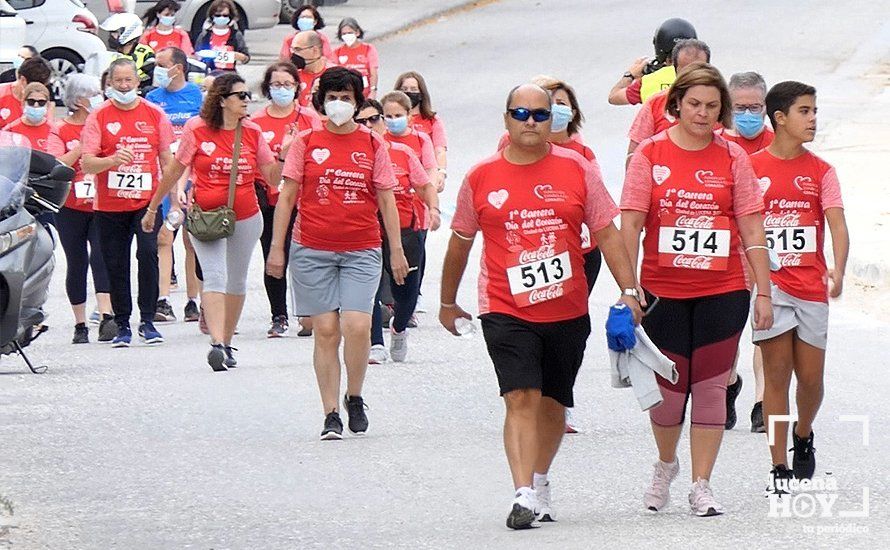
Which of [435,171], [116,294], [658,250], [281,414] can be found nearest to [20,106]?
[116,294]

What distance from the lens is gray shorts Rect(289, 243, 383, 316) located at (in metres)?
10.3

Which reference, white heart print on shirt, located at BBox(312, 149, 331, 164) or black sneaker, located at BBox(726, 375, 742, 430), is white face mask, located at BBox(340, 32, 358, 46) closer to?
white heart print on shirt, located at BBox(312, 149, 331, 164)

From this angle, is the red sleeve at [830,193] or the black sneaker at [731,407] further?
the black sneaker at [731,407]

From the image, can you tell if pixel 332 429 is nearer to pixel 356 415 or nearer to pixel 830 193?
pixel 356 415

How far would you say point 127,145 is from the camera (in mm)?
13602

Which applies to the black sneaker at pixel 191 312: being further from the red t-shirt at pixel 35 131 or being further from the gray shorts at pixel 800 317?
the gray shorts at pixel 800 317

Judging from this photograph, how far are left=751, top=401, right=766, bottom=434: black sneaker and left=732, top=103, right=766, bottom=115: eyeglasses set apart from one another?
1.51m

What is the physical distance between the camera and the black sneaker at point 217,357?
488 inches

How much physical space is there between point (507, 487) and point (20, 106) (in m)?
8.46

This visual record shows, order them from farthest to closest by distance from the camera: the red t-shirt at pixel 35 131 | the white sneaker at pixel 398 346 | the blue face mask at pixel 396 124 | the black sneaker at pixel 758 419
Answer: the red t-shirt at pixel 35 131 < the blue face mask at pixel 396 124 < the white sneaker at pixel 398 346 < the black sneaker at pixel 758 419

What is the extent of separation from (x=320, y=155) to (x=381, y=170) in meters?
0.35

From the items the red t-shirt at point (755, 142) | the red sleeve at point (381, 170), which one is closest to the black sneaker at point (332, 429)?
the red sleeve at point (381, 170)

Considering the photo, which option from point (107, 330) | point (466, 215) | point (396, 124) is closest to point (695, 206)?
point (466, 215)

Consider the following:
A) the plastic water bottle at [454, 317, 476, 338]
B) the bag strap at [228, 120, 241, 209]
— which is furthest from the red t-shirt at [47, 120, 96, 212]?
the plastic water bottle at [454, 317, 476, 338]
